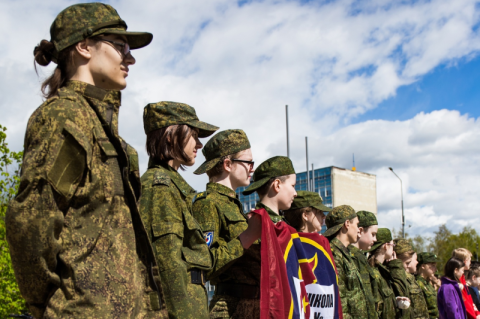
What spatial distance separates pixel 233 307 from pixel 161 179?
1.70m

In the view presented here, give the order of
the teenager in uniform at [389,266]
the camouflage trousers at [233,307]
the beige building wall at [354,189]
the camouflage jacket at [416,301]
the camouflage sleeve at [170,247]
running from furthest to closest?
the beige building wall at [354,189] < the camouflage jacket at [416,301] < the teenager in uniform at [389,266] < the camouflage trousers at [233,307] < the camouflage sleeve at [170,247]

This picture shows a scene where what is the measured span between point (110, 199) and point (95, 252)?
24cm

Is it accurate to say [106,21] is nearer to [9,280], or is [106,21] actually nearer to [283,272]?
[283,272]

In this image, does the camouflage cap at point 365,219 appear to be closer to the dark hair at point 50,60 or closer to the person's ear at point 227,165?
the person's ear at point 227,165

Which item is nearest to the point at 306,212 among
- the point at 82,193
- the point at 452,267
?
the point at 82,193

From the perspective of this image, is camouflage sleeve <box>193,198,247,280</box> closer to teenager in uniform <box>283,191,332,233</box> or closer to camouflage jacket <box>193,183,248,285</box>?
camouflage jacket <box>193,183,248,285</box>

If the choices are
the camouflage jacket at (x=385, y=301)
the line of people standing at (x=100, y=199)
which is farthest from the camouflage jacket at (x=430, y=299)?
the line of people standing at (x=100, y=199)

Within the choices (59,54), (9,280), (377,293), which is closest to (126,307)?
(59,54)

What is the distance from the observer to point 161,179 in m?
3.16

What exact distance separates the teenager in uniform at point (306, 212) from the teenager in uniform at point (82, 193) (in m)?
4.05

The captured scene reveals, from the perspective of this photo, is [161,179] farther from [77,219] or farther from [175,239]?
[77,219]

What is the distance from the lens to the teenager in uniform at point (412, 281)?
9914mm

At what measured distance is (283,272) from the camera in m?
4.61

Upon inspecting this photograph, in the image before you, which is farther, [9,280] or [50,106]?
[9,280]
